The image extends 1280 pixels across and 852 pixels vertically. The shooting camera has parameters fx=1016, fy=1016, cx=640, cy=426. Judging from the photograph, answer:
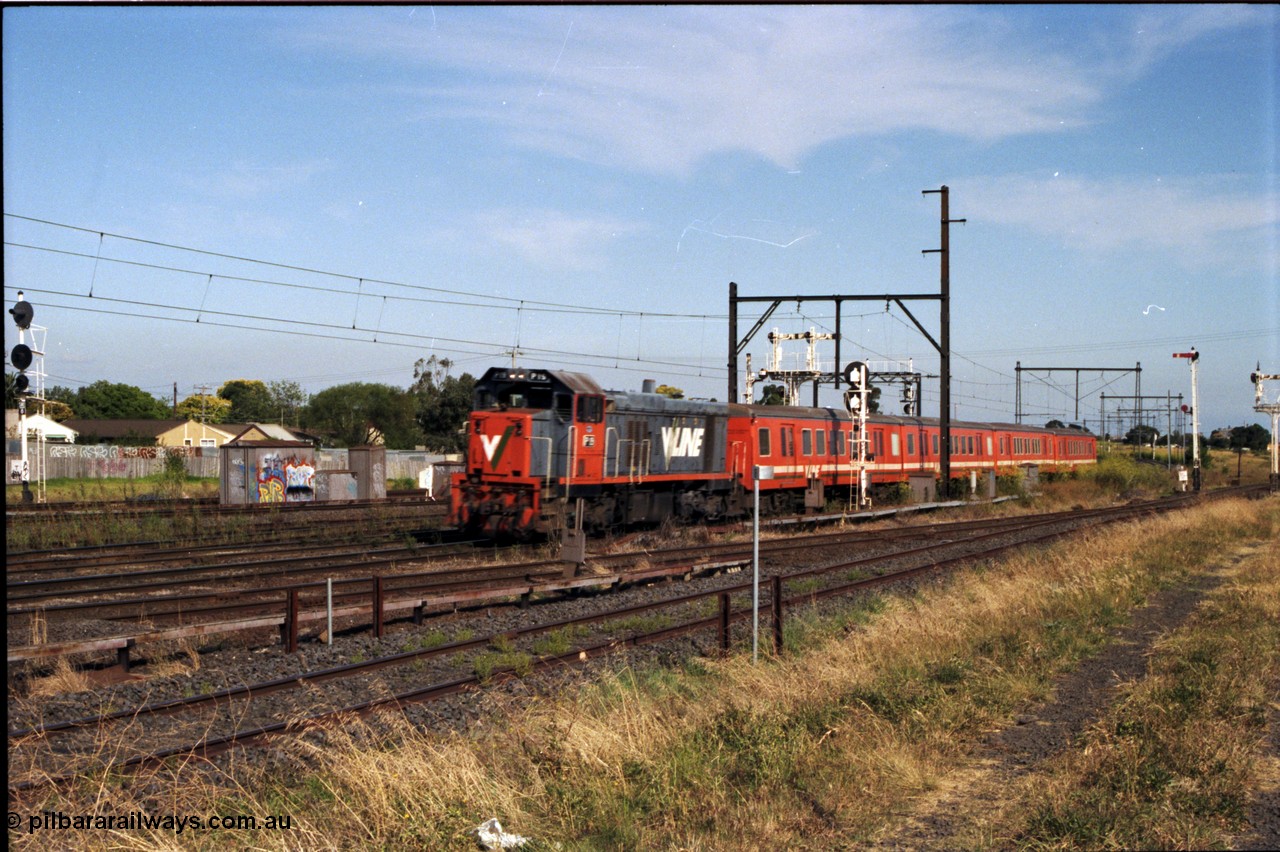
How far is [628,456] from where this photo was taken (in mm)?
23094

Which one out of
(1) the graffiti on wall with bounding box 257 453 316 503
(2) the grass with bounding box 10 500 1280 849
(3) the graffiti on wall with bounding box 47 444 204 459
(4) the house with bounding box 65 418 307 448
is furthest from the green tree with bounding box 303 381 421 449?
(2) the grass with bounding box 10 500 1280 849

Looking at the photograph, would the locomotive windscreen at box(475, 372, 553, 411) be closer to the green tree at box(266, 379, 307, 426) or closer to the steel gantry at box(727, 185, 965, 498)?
the steel gantry at box(727, 185, 965, 498)

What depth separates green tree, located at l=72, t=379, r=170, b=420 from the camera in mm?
101438

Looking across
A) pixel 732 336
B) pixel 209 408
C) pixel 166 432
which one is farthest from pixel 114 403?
pixel 732 336

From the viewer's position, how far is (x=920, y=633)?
38.5 ft

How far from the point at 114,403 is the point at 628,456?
316ft

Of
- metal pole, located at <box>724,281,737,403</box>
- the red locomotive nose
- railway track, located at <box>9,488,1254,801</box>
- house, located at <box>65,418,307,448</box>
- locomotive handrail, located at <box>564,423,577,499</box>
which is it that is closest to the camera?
railway track, located at <box>9,488,1254,801</box>

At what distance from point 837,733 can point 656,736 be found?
4.67ft

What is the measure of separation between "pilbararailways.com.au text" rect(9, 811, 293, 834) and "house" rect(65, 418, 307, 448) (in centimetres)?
7591

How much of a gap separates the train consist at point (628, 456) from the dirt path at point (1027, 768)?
383 inches

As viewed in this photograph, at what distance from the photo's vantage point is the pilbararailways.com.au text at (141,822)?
6.11 metres

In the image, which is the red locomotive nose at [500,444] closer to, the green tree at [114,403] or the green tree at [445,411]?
the green tree at [445,411]

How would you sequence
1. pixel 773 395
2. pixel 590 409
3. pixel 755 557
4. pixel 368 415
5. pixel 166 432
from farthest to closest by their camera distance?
pixel 166 432, pixel 368 415, pixel 773 395, pixel 590 409, pixel 755 557

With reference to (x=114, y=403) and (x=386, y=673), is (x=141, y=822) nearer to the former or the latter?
(x=386, y=673)
